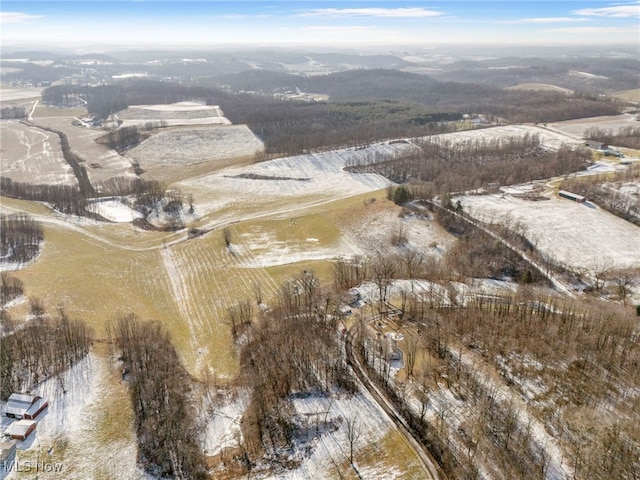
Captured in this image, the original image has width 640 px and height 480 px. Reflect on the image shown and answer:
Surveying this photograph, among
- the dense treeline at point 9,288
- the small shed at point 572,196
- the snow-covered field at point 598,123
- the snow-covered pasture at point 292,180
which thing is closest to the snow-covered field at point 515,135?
the snow-covered field at point 598,123

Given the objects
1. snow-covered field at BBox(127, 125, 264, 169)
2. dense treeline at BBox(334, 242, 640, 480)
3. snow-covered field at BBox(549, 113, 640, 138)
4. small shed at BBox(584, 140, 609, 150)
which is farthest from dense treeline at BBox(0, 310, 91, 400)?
snow-covered field at BBox(549, 113, 640, 138)

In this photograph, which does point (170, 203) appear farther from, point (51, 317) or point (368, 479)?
point (368, 479)

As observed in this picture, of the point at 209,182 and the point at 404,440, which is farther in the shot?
the point at 209,182

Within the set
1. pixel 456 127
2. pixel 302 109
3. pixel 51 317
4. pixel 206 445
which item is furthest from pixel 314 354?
pixel 302 109

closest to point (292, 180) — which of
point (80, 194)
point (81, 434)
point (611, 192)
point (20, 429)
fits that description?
point (80, 194)

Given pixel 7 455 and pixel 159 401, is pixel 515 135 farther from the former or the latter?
pixel 7 455

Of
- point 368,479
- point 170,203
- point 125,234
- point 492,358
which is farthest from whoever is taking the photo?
point 170,203

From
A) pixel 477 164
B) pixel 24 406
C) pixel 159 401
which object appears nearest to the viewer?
pixel 24 406

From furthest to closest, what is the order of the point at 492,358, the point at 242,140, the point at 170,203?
the point at 242,140 < the point at 170,203 < the point at 492,358

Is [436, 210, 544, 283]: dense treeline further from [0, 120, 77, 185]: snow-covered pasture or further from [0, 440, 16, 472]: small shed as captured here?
[0, 120, 77, 185]: snow-covered pasture
